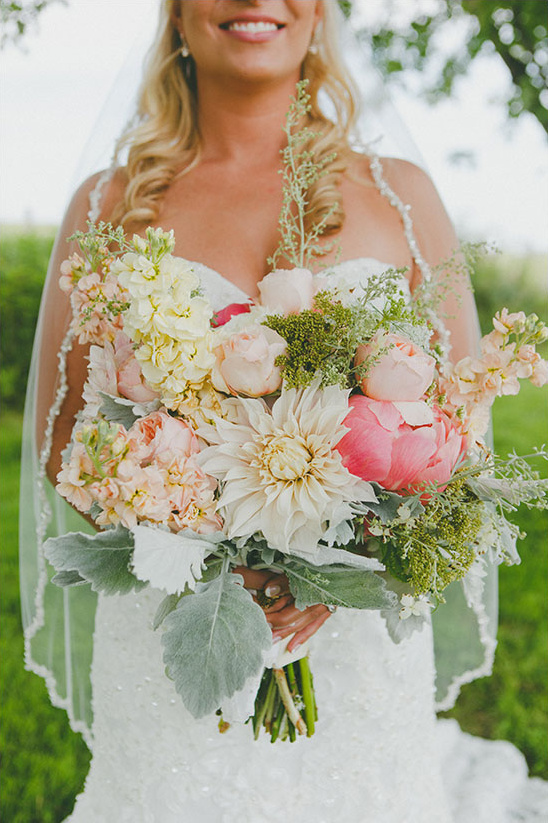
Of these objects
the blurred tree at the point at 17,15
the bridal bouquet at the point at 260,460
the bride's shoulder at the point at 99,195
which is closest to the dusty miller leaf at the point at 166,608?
the bridal bouquet at the point at 260,460

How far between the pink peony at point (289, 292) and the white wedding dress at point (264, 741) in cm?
53

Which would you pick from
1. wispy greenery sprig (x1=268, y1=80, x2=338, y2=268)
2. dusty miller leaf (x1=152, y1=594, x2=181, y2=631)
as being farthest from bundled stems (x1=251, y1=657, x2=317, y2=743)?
wispy greenery sprig (x1=268, y1=80, x2=338, y2=268)

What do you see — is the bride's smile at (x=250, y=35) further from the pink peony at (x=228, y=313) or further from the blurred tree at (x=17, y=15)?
the blurred tree at (x=17, y=15)

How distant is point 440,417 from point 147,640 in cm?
105

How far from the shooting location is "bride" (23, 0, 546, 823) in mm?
1953

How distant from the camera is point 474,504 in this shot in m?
1.43

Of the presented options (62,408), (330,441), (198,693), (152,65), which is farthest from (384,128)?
(198,693)

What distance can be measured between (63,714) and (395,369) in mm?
3027

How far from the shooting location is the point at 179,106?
7.89 feet

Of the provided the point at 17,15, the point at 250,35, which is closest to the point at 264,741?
the point at 250,35

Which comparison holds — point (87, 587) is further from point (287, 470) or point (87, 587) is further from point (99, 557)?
point (287, 470)

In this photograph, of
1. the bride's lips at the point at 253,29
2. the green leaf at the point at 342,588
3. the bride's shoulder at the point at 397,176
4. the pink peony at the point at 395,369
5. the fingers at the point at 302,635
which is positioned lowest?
the fingers at the point at 302,635

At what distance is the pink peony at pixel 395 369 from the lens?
4.29 feet

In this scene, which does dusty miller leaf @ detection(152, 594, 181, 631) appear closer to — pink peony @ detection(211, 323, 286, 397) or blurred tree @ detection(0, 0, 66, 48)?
pink peony @ detection(211, 323, 286, 397)
